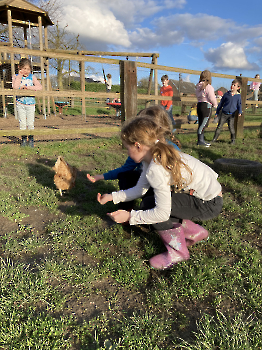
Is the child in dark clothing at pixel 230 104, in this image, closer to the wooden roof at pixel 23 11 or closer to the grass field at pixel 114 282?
the grass field at pixel 114 282

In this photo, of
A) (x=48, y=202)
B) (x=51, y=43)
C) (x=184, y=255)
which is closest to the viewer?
(x=184, y=255)

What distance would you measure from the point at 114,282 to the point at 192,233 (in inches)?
39.3

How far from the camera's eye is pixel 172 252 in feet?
8.36

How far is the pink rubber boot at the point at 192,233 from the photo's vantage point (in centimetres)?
281

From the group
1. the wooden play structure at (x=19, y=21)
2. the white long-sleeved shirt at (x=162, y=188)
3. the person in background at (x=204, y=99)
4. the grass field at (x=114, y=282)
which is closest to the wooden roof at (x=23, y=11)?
the wooden play structure at (x=19, y=21)

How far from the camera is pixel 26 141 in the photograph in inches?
262

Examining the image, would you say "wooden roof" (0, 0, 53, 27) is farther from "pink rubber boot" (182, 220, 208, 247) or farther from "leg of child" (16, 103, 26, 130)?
"pink rubber boot" (182, 220, 208, 247)

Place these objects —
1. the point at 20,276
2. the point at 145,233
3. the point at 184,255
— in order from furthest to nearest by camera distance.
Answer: the point at 145,233, the point at 184,255, the point at 20,276

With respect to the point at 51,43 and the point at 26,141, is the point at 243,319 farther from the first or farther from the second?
the point at 51,43

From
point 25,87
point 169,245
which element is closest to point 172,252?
point 169,245

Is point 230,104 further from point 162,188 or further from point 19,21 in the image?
point 19,21

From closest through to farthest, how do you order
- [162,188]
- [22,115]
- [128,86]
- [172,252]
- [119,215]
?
1. [162,188]
2. [119,215]
3. [172,252]
4. [128,86]
5. [22,115]

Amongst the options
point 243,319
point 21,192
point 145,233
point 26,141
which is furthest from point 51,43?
point 243,319

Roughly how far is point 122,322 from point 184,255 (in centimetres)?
94
